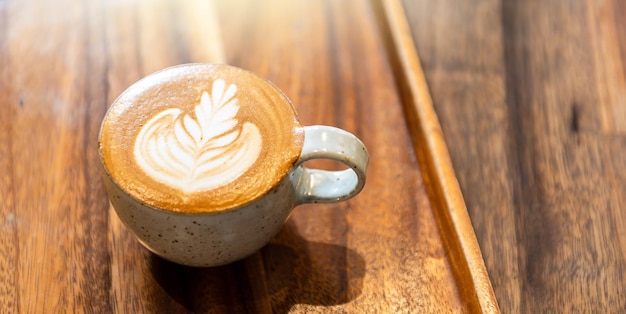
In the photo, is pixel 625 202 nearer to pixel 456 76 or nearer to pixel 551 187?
pixel 551 187

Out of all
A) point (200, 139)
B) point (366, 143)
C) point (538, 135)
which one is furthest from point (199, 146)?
point (538, 135)

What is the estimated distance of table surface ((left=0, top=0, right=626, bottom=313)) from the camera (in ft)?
2.59

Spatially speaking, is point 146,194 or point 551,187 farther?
point 551,187

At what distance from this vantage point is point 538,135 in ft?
3.77

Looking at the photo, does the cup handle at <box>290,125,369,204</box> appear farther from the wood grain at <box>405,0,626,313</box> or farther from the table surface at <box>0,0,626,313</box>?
the wood grain at <box>405,0,626,313</box>

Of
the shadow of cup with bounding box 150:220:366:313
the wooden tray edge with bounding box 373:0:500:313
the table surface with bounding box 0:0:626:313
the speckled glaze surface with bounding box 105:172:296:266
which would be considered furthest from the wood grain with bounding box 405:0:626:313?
the speckled glaze surface with bounding box 105:172:296:266

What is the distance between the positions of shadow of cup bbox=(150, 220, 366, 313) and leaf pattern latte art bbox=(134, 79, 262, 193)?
16cm

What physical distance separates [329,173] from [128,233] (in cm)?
27

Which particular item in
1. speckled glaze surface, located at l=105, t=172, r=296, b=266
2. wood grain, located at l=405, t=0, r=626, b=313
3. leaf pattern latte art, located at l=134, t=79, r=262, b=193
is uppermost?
leaf pattern latte art, located at l=134, t=79, r=262, b=193

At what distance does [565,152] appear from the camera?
1.12m

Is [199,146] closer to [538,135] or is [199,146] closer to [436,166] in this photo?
[436,166]

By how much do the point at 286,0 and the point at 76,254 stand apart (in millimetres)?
557

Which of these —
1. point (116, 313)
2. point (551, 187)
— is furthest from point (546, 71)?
point (116, 313)

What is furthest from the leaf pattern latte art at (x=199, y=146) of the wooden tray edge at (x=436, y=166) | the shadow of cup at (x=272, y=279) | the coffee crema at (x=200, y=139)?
the wooden tray edge at (x=436, y=166)
